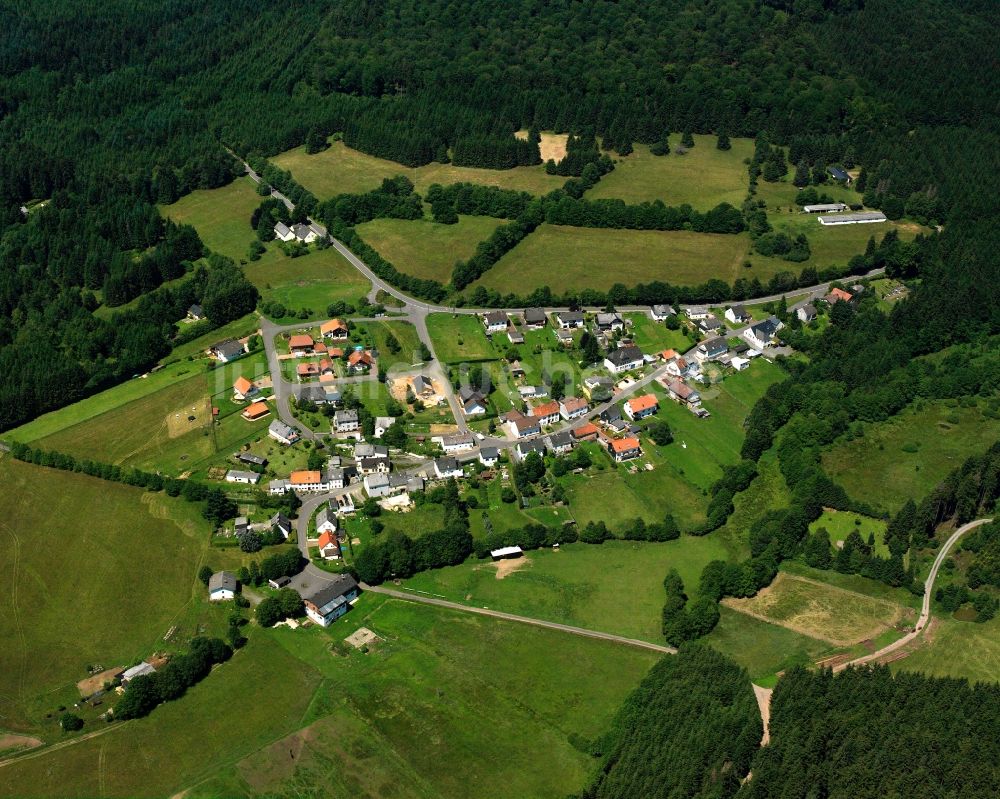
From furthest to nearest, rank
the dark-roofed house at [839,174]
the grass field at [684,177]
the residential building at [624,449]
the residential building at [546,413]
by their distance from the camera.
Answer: the dark-roofed house at [839,174], the grass field at [684,177], the residential building at [546,413], the residential building at [624,449]

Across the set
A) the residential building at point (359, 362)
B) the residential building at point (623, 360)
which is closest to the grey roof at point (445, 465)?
the residential building at point (359, 362)

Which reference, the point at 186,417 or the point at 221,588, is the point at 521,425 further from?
the point at 186,417

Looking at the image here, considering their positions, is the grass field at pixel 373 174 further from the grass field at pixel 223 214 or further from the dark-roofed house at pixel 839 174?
the dark-roofed house at pixel 839 174

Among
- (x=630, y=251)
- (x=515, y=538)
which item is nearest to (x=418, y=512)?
(x=515, y=538)

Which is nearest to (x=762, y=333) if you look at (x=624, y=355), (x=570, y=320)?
(x=624, y=355)

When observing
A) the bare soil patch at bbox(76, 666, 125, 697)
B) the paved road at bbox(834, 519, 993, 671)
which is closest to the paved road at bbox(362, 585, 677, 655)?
the paved road at bbox(834, 519, 993, 671)
